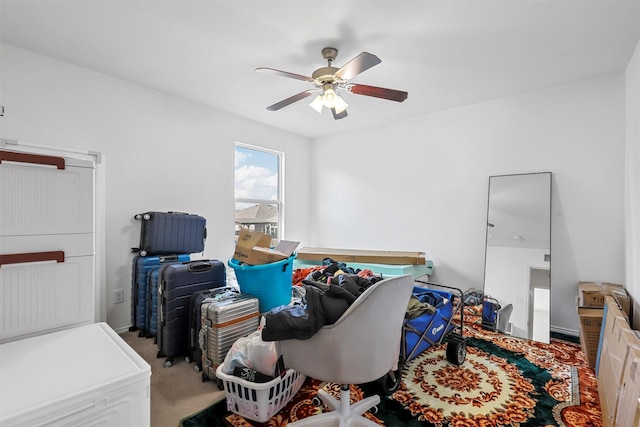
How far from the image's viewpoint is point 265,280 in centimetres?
216

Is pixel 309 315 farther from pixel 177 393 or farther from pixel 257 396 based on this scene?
pixel 177 393

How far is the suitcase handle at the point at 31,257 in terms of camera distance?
101 centimetres

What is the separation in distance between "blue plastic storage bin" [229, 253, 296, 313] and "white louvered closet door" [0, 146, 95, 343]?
101cm

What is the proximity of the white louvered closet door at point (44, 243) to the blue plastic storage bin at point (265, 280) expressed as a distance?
39.9 inches

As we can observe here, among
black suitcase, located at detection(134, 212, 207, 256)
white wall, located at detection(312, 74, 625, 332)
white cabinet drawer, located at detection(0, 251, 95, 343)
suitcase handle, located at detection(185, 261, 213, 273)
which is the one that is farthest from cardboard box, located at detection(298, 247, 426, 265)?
white cabinet drawer, located at detection(0, 251, 95, 343)

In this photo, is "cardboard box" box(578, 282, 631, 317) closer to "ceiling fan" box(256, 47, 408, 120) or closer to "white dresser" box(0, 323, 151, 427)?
"ceiling fan" box(256, 47, 408, 120)

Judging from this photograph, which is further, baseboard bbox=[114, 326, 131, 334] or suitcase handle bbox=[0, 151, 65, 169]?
baseboard bbox=[114, 326, 131, 334]

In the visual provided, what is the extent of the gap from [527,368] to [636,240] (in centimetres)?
127

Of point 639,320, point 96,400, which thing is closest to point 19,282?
point 96,400

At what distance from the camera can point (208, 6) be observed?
6.22 ft

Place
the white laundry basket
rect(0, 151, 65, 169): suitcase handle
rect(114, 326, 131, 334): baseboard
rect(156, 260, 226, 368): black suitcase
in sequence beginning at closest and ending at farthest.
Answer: rect(0, 151, 65, 169): suitcase handle → the white laundry basket → rect(156, 260, 226, 368): black suitcase → rect(114, 326, 131, 334): baseboard

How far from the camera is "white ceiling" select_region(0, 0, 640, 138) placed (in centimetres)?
190

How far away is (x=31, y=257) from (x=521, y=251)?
384 cm

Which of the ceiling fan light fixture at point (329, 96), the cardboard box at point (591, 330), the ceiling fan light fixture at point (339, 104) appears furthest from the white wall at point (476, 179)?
the ceiling fan light fixture at point (329, 96)
